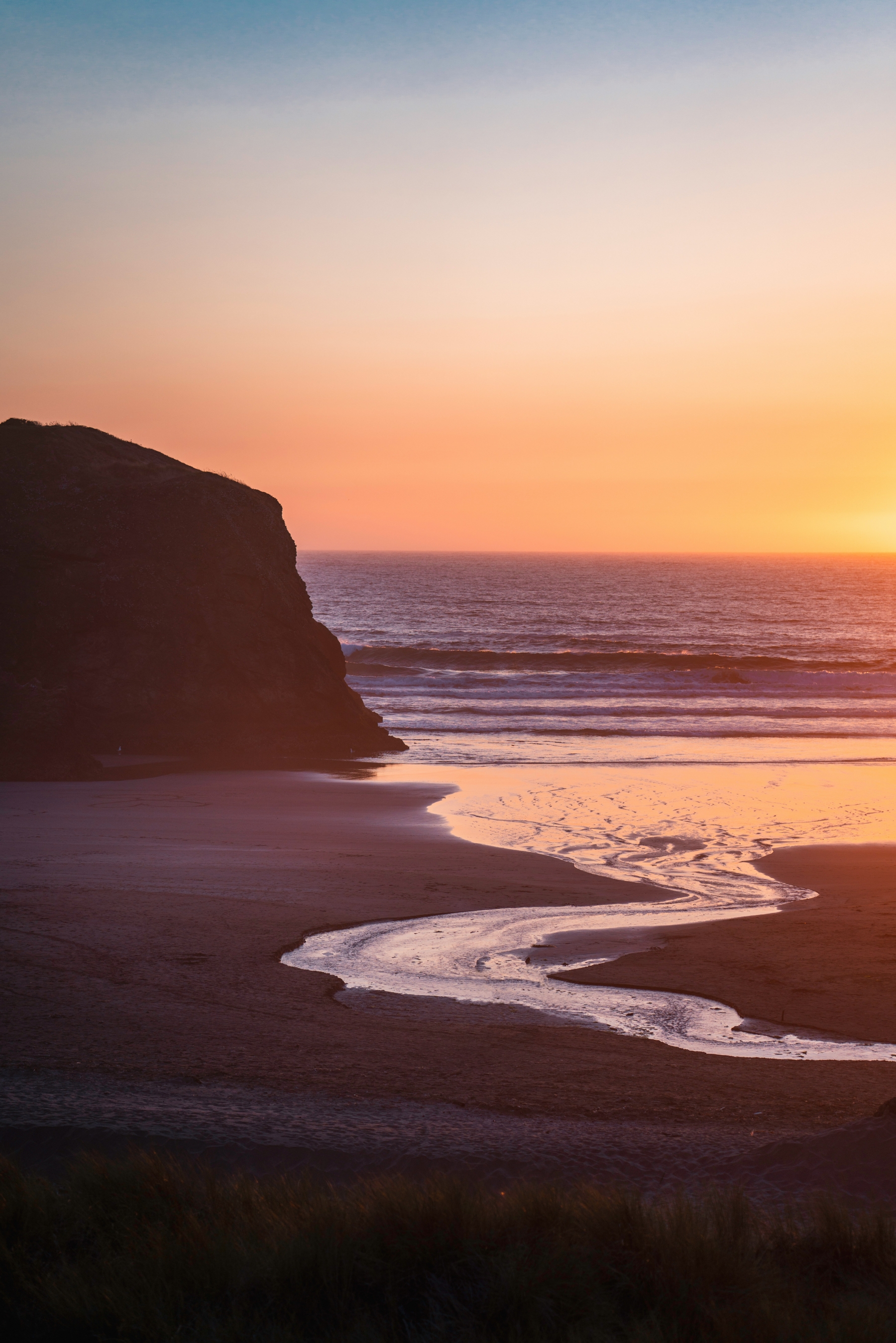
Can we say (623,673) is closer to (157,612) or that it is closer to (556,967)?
(157,612)

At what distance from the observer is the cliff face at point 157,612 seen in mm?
20766

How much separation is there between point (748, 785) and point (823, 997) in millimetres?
12082

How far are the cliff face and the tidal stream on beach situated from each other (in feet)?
11.4

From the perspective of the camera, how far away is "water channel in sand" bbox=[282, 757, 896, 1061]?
22.2ft

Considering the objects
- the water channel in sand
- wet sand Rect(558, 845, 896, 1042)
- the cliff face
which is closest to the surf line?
the water channel in sand

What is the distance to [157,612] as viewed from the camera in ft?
70.9

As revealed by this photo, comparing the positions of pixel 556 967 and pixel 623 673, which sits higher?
pixel 623 673

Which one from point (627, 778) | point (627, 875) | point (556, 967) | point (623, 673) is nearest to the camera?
point (556, 967)

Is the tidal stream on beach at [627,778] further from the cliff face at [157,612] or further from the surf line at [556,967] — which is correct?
the cliff face at [157,612]

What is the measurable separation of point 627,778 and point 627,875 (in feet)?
26.4

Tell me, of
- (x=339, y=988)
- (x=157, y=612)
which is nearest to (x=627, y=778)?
(x=157, y=612)

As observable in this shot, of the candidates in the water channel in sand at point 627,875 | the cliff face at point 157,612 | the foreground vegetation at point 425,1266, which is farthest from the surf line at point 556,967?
the cliff face at point 157,612

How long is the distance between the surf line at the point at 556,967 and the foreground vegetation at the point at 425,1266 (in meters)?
2.67

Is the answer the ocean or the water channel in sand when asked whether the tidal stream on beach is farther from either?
the ocean
